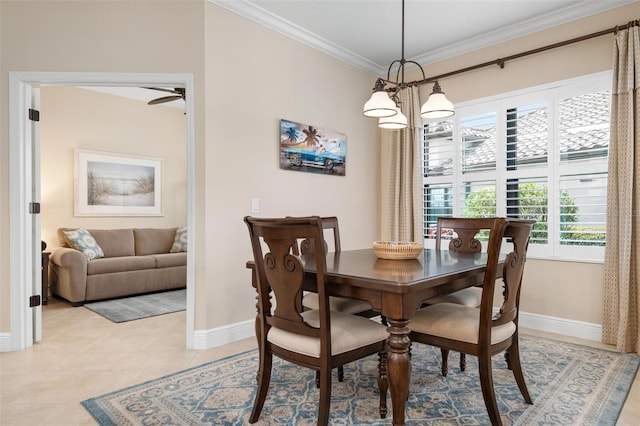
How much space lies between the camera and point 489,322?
5.76 ft

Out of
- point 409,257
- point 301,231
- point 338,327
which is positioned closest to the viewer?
point 301,231

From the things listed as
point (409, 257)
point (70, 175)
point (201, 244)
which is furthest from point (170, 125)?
point (409, 257)

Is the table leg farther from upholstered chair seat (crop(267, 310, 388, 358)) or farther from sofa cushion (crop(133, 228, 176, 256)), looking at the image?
sofa cushion (crop(133, 228, 176, 256))

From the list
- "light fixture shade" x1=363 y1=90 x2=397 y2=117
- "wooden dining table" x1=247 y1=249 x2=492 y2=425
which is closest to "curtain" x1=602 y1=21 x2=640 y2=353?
"wooden dining table" x1=247 y1=249 x2=492 y2=425

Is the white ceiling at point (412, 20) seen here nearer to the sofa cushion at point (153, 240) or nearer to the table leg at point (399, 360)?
the table leg at point (399, 360)

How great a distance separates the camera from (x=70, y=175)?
5.17 m

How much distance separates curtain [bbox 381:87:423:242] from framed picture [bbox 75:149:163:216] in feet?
12.3

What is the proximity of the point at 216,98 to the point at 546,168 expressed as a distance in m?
2.89

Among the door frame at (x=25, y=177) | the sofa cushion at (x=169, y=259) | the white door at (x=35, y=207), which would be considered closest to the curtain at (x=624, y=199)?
the door frame at (x=25, y=177)

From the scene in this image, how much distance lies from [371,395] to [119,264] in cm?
386

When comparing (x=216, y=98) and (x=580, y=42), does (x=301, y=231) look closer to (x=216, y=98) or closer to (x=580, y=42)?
(x=216, y=98)

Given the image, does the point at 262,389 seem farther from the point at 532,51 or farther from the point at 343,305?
the point at 532,51

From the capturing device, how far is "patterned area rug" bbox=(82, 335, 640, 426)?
6.20 ft

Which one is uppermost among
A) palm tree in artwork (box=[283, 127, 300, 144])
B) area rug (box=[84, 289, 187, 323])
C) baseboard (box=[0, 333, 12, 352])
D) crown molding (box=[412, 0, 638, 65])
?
crown molding (box=[412, 0, 638, 65])
